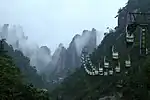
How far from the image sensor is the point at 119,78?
151 feet

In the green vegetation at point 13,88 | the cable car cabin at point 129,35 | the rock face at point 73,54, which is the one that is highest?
the rock face at point 73,54

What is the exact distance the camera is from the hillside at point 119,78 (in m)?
37.4

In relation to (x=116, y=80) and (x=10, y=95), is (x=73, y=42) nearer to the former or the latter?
(x=116, y=80)

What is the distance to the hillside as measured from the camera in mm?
37438

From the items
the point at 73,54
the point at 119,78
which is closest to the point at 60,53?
the point at 73,54

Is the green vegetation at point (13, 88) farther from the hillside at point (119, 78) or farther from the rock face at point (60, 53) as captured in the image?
the rock face at point (60, 53)

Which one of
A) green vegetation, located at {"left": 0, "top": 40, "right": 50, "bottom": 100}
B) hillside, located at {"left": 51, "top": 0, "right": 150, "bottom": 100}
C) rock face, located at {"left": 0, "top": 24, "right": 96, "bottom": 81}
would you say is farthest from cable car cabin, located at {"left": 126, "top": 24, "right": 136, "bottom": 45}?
rock face, located at {"left": 0, "top": 24, "right": 96, "bottom": 81}

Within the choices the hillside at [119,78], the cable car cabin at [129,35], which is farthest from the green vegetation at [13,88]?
the cable car cabin at [129,35]

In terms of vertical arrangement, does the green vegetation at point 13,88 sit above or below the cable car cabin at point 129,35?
below

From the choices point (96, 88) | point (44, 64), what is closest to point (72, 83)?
point (96, 88)

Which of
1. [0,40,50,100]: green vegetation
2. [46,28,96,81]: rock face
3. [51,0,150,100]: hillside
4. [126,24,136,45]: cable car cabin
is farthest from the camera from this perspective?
[46,28,96,81]: rock face

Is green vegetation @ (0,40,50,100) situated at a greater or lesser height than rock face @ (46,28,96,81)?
lesser

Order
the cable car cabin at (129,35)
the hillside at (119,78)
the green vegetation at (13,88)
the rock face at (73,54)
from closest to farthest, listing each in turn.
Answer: the cable car cabin at (129,35) < the green vegetation at (13,88) < the hillside at (119,78) < the rock face at (73,54)

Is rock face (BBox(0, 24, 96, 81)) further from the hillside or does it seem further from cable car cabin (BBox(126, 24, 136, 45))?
cable car cabin (BBox(126, 24, 136, 45))
